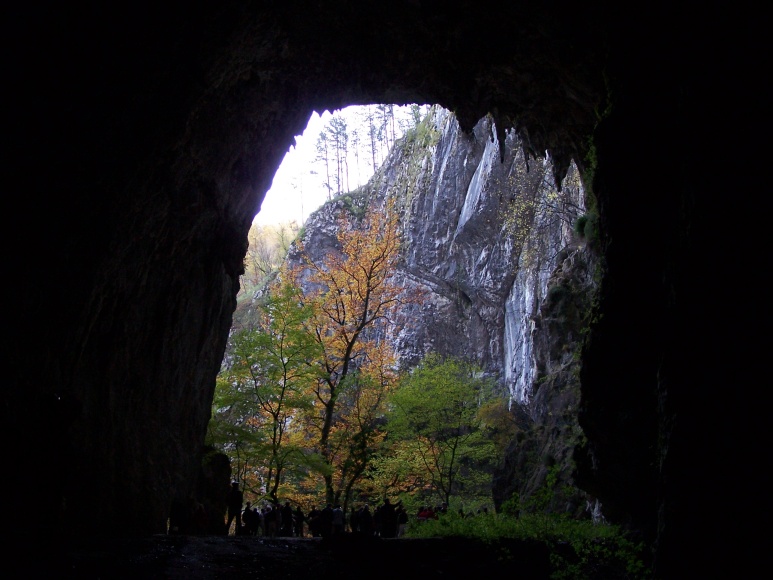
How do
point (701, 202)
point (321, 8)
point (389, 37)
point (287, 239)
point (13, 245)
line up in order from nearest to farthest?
point (701, 202)
point (13, 245)
point (321, 8)
point (389, 37)
point (287, 239)

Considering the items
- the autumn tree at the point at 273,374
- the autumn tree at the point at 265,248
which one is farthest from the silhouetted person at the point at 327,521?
the autumn tree at the point at 265,248

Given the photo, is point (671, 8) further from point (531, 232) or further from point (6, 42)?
point (531, 232)

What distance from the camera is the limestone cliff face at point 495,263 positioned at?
21.6 metres

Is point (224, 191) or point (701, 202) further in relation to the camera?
point (224, 191)

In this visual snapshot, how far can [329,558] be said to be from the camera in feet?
36.2

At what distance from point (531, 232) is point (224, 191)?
2137 cm

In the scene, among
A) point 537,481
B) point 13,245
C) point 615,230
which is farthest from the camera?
point 537,481

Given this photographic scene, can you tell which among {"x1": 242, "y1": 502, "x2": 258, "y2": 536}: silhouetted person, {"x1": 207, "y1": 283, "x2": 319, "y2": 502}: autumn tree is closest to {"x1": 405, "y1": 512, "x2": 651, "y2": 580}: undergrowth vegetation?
{"x1": 242, "y1": 502, "x2": 258, "y2": 536}: silhouetted person

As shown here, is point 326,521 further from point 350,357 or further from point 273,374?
point 350,357

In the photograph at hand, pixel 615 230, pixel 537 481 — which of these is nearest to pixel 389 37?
pixel 615 230

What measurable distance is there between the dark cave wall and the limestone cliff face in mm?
8183

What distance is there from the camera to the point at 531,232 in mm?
32469

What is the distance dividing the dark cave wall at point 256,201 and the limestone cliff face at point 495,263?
8.18m

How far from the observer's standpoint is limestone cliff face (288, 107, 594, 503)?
70.8ft
